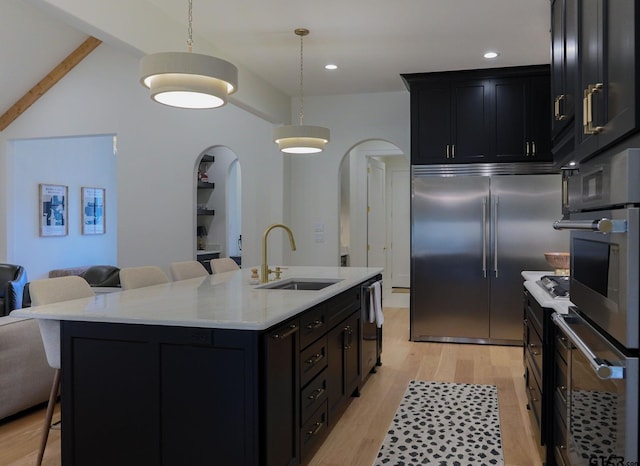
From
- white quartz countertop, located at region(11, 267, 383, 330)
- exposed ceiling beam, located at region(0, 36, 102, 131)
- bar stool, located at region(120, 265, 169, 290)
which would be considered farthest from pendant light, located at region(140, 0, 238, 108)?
exposed ceiling beam, located at region(0, 36, 102, 131)

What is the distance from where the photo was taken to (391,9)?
159 inches

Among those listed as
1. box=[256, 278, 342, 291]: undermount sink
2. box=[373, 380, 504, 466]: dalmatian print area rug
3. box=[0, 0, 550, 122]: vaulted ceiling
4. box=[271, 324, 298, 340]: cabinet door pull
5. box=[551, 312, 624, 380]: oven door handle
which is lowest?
box=[373, 380, 504, 466]: dalmatian print area rug

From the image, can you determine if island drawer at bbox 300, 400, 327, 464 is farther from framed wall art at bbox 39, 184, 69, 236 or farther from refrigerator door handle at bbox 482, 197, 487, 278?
framed wall art at bbox 39, 184, 69, 236

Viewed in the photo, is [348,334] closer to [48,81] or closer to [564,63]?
[564,63]

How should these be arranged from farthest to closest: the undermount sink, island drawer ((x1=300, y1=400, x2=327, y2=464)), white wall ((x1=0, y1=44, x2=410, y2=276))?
white wall ((x1=0, y1=44, x2=410, y2=276))
the undermount sink
island drawer ((x1=300, y1=400, x2=327, y2=464))

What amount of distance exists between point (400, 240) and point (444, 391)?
6.12m

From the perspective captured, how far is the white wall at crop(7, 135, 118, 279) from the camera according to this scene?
303 inches

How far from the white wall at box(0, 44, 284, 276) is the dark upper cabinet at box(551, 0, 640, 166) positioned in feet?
16.1

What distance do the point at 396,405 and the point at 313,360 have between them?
1.21 meters

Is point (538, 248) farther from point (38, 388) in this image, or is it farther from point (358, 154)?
point (38, 388)

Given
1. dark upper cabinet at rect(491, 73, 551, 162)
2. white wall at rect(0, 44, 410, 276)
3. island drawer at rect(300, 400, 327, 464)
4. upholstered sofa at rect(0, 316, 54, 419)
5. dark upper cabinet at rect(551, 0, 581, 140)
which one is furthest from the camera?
white wall at rect(0, 44, 410, 276)

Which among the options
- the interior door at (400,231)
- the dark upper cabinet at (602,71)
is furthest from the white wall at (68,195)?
the dark upper cabinet at (602,71)

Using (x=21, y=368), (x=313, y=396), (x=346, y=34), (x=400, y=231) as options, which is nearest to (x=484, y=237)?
(x=346, y=34)

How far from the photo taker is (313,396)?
9.34 feet
